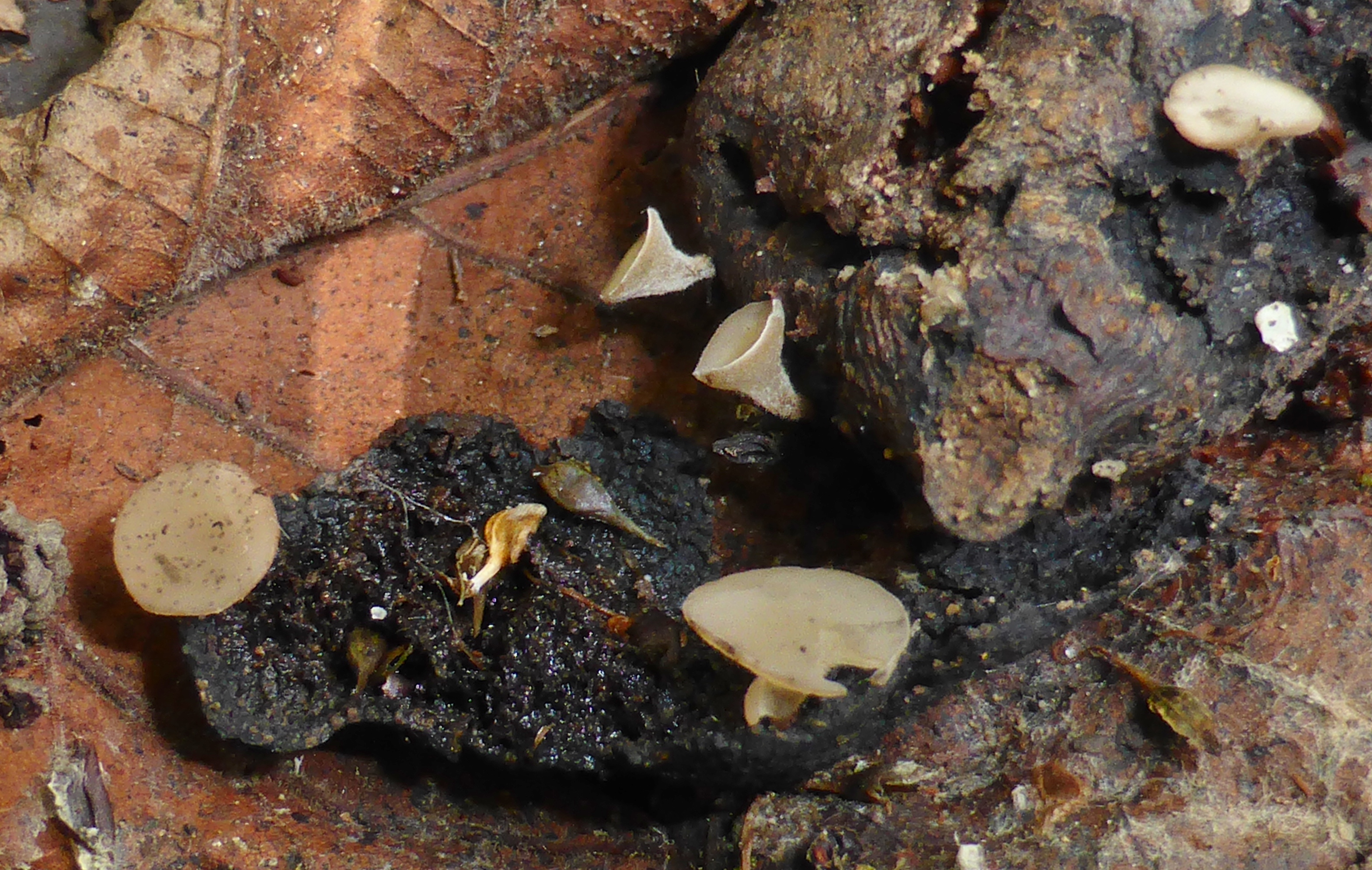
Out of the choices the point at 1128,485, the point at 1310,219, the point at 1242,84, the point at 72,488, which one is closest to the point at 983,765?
the point at 1128,485

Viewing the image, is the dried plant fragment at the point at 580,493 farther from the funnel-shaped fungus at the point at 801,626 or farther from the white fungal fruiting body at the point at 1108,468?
the white fungal fruiting body at the point at 1108,468

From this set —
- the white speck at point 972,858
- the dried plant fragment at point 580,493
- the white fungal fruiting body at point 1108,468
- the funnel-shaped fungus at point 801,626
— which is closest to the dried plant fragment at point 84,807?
the dried plant fragment at point 580,493

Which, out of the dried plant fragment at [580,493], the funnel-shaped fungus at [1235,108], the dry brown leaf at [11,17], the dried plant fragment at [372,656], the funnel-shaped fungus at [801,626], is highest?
the funnel-shaped fungus at [1235,108]

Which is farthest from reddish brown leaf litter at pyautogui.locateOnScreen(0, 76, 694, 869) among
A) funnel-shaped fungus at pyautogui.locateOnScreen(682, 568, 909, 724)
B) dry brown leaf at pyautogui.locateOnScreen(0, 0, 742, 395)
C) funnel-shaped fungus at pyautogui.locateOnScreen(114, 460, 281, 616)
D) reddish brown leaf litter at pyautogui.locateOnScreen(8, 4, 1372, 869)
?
funnel-shaped fungus at pyautogui.locateOnScreen(682, 568, 909, 724)

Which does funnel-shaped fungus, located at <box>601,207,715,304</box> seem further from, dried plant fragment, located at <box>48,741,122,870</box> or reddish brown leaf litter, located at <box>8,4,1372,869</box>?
dried plant fragment, located at <box>48,741,122,870</box>

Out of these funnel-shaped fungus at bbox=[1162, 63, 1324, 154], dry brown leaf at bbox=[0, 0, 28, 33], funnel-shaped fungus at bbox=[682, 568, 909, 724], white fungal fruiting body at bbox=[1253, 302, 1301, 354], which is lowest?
funnel-shaped fungus at bbox=[682, 568, 909, 724]

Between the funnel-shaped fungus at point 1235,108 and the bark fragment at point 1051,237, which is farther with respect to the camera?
the bark fragment at point 1051,237

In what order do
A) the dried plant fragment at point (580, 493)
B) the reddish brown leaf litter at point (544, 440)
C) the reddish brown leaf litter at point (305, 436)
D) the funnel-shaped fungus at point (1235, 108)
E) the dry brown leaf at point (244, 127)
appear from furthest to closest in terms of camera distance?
the dried plant fragment at point (580, 493), the reddish brown leaf litter at point (305, 436), the dry brown leaf at point (244, 127), the reddish brown leaf litter at point (544, 440), the funnel-shaped fungus at point (1235, 108)
